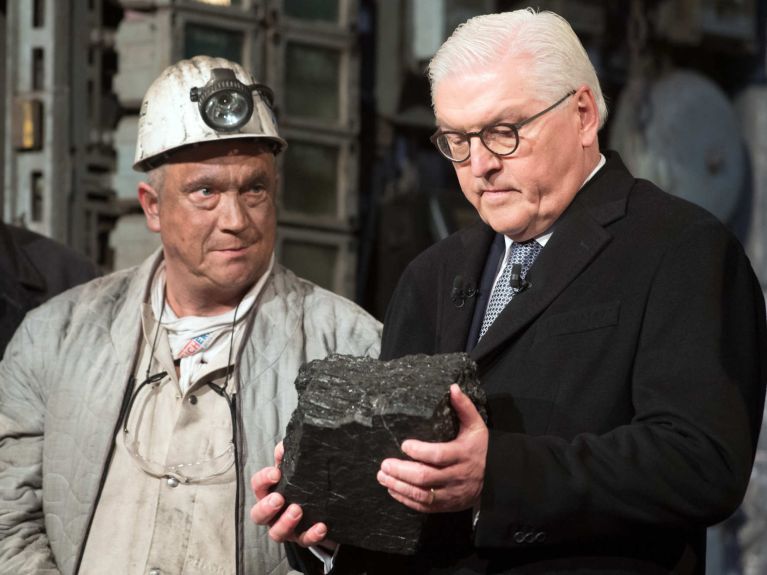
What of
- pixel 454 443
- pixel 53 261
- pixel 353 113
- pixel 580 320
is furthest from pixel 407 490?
pixel 353 113

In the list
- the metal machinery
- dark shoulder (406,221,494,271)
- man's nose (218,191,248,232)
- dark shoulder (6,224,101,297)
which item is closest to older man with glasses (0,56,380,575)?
man's nose (218,191,248,232)

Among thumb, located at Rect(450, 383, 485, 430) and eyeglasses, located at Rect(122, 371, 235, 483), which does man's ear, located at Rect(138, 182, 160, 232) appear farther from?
thumb, located at Rect(450, 383, 485, 430)

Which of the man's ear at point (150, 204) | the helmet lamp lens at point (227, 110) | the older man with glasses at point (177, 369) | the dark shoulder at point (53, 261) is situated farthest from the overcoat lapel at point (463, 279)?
the dark shoulder at point (53, 261)

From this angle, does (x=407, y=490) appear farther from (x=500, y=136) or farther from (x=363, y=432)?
(x=500, y=136)

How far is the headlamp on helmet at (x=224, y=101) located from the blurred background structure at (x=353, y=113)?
1.49m

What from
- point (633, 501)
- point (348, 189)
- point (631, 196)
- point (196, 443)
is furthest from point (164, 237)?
point (348, 189)

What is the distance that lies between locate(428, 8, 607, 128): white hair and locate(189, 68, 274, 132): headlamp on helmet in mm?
926

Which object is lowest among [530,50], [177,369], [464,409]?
[177,369]

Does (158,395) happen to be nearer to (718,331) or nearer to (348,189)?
(718,331)

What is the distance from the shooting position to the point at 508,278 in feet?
7.43

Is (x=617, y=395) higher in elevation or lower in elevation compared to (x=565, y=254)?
lower

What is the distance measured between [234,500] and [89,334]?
1.72 ft

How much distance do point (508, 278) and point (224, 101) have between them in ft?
3.54

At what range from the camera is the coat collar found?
2.14 meters
